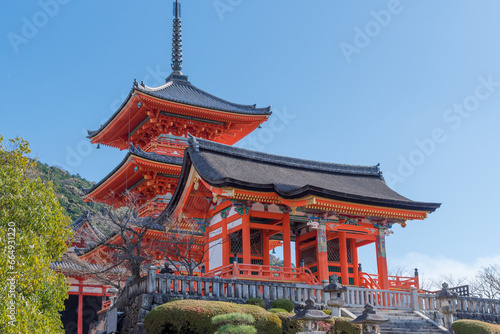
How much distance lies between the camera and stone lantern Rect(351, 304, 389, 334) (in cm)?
1689

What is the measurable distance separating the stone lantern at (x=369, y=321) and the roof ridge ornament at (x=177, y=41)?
29577mm

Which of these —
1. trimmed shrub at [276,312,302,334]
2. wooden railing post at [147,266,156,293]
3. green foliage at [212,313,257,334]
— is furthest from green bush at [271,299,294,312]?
wooden railing post at [147,266,156,293]

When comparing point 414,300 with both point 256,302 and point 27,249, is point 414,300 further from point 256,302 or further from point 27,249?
point 27,249

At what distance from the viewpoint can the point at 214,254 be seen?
25.4 m

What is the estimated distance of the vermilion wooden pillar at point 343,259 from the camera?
84.4 ft

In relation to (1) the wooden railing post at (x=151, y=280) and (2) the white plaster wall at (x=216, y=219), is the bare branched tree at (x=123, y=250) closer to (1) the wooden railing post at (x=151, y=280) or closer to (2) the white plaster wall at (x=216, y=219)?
(2) the white plaster wall at (x=216, y=219)

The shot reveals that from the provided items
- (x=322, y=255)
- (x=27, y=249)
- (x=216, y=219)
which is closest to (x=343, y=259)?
(x=322, y=255)

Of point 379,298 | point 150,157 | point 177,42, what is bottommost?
point 379,298

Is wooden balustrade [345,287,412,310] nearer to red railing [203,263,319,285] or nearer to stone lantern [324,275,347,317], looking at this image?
red railing [203,263,319,285]

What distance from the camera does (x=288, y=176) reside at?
27.3 metres

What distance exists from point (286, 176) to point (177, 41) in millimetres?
21919

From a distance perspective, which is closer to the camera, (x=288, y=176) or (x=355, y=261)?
(x=355, y=261)

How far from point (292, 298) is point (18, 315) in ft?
31.5

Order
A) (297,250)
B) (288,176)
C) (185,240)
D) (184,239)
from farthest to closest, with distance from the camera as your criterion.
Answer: (297,250), (288,176), (184,239), (185,240)
